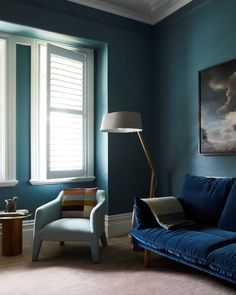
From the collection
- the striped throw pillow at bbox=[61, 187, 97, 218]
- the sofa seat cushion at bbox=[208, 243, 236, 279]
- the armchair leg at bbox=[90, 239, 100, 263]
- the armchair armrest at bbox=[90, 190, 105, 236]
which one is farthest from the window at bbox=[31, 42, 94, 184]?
the sofa seat cushion at bbox=[208, 243, 236, 279]

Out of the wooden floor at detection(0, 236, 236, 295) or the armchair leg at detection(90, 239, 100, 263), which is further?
the armchair leg at detection(90, 239, 100, 263)

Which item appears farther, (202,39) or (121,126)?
(202,39)

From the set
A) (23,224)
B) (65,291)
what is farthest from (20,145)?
(65,291)

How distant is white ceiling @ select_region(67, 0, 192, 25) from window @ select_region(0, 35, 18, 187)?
107 centimetres

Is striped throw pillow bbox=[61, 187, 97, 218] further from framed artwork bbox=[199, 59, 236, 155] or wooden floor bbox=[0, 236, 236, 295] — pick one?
framed artwork bbox=[199, 59, 236, 155]

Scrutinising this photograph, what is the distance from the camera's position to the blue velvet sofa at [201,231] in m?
2.25

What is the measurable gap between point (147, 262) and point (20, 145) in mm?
2052

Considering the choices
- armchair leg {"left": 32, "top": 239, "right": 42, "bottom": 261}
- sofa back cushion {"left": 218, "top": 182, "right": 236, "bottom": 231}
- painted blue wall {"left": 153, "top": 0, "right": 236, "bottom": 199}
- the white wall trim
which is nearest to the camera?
sofa back cushion {"left": 218, "top": 182, "right": 236, "bottom": 231}

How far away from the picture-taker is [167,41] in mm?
4184

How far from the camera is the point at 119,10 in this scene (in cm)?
407

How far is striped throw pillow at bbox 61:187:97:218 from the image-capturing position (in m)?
3.43

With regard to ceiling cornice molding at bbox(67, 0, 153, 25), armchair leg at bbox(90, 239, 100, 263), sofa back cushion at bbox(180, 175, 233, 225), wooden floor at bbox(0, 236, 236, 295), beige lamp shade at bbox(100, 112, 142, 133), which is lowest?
wooden floor at bbox(0, 236, 236, 295)

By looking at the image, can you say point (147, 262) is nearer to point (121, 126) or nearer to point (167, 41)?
point (121, 126)

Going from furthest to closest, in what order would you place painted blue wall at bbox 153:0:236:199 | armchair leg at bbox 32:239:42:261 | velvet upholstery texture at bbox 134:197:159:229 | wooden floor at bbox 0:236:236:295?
painted blue wall at bbox 153:0:236:199 → armchair leg at bbox 32:239:42:261 → velvet upholstery texture at bbox 134:197:159:229 → wooden floor at bbox 0:236:236:295
